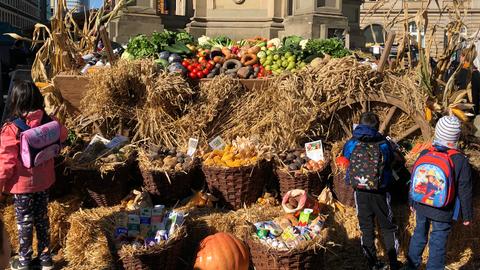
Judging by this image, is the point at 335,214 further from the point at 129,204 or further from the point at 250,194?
the point at 129,204

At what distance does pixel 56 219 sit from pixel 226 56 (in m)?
3.63

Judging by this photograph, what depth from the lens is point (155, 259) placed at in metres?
4.20

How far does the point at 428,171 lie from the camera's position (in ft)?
13.9

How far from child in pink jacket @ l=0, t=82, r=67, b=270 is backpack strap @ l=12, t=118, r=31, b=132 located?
0.08ft

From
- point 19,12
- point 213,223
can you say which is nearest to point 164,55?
point 213,223

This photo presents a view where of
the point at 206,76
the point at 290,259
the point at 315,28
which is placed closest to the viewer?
the point at 290,259

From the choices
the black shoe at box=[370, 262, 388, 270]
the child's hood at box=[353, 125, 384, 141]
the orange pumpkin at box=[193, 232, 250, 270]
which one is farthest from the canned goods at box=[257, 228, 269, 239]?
the child's hood at box=[353, 125, 384, 141]

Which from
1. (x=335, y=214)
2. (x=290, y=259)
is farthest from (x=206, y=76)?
(x=290, y=259)

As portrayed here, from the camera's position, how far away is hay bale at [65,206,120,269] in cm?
483

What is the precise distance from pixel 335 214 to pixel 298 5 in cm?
742

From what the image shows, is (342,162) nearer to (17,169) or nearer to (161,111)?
(161,111)

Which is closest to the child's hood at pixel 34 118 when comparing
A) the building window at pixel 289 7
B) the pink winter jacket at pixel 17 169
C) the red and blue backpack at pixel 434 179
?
the pink winter jacket at pixel 17 169

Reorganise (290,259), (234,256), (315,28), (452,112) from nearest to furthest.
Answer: (290,259)
(234,256)
(452,112)
(315,28)

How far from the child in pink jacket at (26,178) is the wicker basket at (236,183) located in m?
1.51
